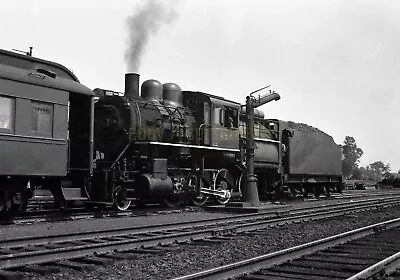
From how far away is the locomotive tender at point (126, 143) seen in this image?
9.94 metres

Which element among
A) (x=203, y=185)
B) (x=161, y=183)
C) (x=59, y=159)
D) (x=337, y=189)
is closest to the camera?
(x=59, y=159)

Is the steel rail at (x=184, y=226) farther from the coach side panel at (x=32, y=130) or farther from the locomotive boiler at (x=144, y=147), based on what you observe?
the locomotive boiler at (x=144, y=147)

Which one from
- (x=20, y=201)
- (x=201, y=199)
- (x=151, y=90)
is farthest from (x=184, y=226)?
(x=151, y=90)

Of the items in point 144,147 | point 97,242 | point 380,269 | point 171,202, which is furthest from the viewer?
point 171,202

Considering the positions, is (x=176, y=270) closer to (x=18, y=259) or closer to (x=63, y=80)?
(x=18, y=259)

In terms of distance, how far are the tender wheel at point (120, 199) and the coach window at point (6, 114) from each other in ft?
13.8

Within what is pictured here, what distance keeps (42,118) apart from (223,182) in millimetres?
7954

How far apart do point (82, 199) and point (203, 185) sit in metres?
5.69

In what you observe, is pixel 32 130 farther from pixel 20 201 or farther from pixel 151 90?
pixel 151 90

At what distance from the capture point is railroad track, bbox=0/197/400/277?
5.96m

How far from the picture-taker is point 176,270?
5699 millimetres

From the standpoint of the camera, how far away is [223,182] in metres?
16.8

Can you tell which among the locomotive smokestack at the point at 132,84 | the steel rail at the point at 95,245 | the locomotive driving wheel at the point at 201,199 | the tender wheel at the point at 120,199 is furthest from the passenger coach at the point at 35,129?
the locomotive driving wheel at the point at 201,199

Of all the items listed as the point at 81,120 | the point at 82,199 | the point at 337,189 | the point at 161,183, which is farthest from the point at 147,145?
the point at 337,189
